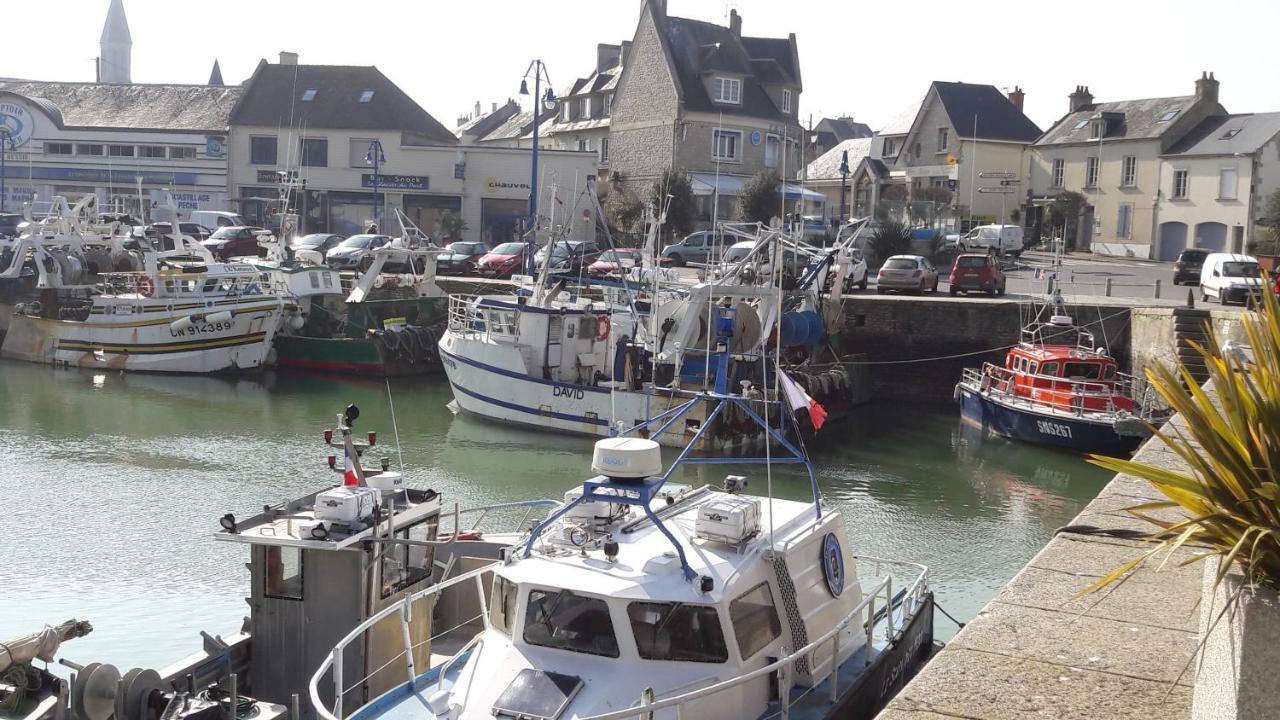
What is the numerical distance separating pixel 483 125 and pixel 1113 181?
1311 inches

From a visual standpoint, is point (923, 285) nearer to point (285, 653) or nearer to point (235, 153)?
point (285, 653)

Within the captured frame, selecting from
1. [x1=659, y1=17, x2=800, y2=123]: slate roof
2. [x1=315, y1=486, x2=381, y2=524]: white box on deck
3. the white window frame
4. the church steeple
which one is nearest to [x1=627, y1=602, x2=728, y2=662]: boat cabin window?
[x1=315, y1=486, x2=381, y2=524]: white box on deck

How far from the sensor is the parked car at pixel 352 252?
116ft

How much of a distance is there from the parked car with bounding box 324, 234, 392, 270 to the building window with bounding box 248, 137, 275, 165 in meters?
10.8

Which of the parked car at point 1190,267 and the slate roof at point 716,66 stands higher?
the slate roof at point 716,66

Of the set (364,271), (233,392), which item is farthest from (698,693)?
(364,271)

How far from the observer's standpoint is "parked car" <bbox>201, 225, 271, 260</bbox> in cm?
3794

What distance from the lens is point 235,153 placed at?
4706 centimetres

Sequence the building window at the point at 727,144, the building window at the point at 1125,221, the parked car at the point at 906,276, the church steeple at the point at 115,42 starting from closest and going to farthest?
the parked car at the point at 906,276
the building window at the point at 1125,221
the building window at the point at 727,144
the church steeple at the point at 115,42

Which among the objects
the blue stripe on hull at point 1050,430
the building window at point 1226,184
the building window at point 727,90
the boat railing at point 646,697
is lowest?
the blue stripe on hull at point 1050,430

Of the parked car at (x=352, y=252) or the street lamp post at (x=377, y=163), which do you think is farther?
A: the street lamp post at (x=377, y=163)

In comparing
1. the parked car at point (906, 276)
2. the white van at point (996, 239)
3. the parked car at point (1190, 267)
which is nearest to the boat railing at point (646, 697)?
the parked car at point (906, 276)

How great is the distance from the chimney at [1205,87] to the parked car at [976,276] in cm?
1900

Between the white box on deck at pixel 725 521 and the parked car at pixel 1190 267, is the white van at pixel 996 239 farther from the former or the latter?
the white box on deck at pixel 725 521
